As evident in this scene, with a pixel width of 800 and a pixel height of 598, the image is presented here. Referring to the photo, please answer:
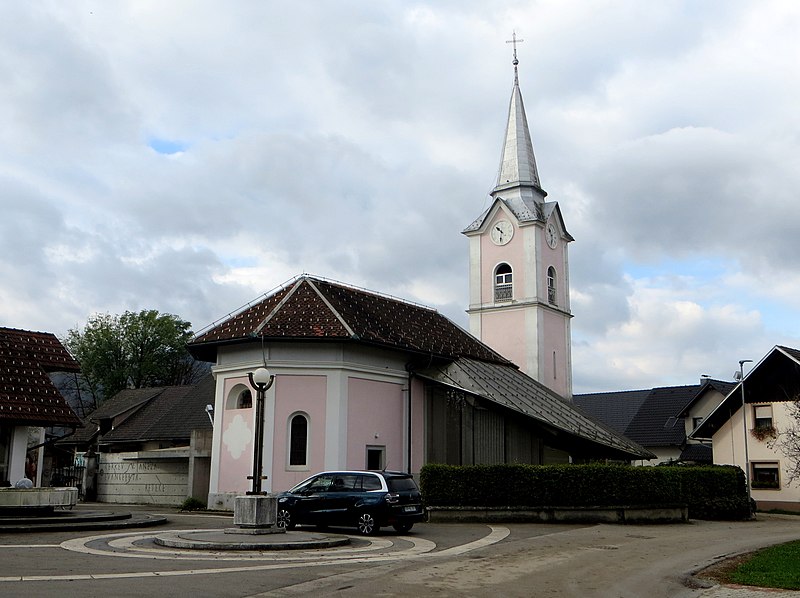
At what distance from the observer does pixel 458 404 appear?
31.3m

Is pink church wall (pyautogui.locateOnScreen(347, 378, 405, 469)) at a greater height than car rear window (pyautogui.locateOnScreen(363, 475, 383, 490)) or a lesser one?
greater

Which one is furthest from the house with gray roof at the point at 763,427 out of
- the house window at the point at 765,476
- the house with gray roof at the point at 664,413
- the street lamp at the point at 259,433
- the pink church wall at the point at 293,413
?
the street lamp at the point at 259,433

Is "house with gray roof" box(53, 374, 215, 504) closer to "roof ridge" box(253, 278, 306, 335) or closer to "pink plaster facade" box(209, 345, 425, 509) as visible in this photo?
"pink plaster facade" box(209, 345, 425, 509)

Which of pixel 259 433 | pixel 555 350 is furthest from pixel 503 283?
pixel 259 433

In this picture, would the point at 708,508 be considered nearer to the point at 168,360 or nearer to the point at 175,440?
the point at 175,440

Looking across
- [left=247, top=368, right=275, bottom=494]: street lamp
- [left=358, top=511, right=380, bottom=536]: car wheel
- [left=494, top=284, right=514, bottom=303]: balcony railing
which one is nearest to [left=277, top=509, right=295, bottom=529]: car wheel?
[left=358, top=511, right=380, bottom=536]: car wheel

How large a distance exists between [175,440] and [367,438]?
18820 millimetres

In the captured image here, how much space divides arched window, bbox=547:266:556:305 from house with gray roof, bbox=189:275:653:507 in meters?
13.2

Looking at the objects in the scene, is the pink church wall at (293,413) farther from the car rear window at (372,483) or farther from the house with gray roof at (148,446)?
the car rear window at (372,483)

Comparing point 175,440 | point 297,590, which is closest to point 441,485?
point 297,590

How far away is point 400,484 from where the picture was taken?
21.1 meters

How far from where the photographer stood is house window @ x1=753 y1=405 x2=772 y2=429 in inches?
1565

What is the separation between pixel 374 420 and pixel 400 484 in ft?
29.6

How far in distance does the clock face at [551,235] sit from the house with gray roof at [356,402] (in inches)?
586
